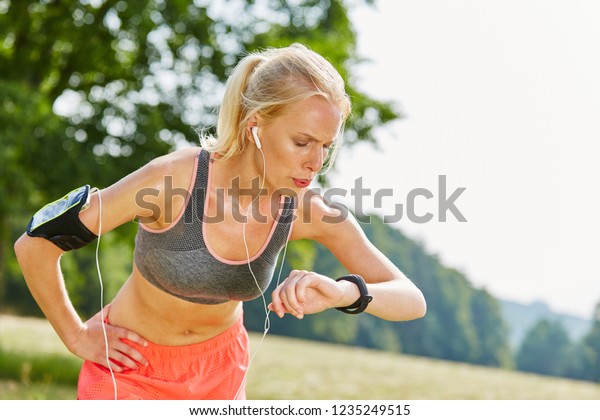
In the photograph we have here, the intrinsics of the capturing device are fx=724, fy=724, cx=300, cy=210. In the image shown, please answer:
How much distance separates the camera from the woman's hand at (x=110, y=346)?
3.18 m

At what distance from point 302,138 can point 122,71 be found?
43.1ft

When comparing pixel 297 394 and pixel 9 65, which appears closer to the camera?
pixel 297 394

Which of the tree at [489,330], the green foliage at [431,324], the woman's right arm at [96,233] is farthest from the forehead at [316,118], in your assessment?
the tree at [489,330]

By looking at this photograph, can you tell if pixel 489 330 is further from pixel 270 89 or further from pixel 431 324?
pixel 270 89

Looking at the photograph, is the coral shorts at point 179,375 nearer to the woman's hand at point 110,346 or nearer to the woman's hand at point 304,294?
the woman's hand at point 110,346

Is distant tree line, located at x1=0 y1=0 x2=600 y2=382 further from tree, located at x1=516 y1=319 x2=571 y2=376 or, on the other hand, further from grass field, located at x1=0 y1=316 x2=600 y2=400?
tree, located at x1=516 y1=319 x2=571 y2=376

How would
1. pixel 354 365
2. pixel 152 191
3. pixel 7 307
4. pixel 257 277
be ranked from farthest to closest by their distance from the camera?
pixel 7 307
pixel 354 365
pixel 257 277
pixel 152 191

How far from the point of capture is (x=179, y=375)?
3254 millimetres

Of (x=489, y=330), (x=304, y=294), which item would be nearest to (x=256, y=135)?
(x=304, y=294)

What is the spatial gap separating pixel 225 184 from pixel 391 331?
206ft

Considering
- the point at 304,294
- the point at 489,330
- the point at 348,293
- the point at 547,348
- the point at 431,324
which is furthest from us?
the point at 489,330
